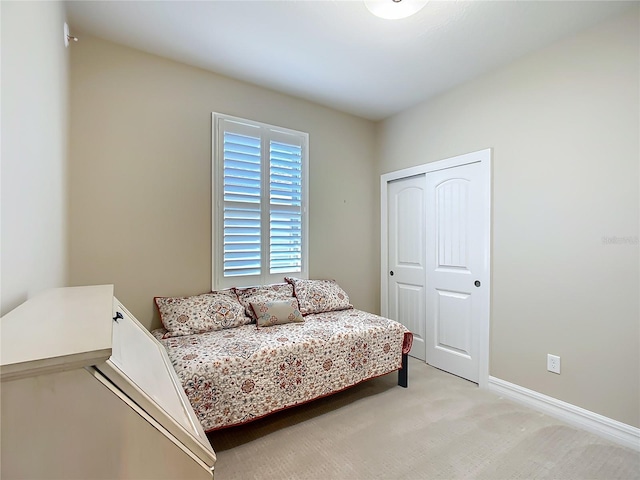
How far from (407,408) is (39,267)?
246cm

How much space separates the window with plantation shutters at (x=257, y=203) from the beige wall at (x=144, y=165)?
0.35 ft

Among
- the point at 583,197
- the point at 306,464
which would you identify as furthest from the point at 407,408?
the point at 583,197

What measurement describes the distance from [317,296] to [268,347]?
1058 mm

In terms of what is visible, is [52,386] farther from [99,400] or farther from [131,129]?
[131,129]

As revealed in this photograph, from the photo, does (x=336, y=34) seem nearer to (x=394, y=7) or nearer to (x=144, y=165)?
(x=394, y=7)

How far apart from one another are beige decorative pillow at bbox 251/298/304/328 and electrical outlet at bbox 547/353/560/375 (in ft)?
6.32

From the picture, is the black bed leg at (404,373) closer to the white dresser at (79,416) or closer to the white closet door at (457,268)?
the white closet door at (457,268)

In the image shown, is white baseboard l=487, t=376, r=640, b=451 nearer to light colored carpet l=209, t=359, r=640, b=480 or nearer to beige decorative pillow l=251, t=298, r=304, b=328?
light colored carpet l=209, t=359, r=640, b=480

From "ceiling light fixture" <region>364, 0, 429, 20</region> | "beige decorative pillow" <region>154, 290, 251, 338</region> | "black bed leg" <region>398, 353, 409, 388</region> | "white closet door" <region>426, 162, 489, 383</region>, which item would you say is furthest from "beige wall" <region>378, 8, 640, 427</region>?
"beige decorative pillow" <region>154, 290, 251, 338</region>

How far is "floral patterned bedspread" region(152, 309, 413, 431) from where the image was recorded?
5.87ft

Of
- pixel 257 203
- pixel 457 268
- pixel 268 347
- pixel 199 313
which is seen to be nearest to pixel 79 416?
pixel 268 347

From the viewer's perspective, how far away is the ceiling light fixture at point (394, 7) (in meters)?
1.68

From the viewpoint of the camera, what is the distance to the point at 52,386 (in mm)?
602

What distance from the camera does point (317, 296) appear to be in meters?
3.04
